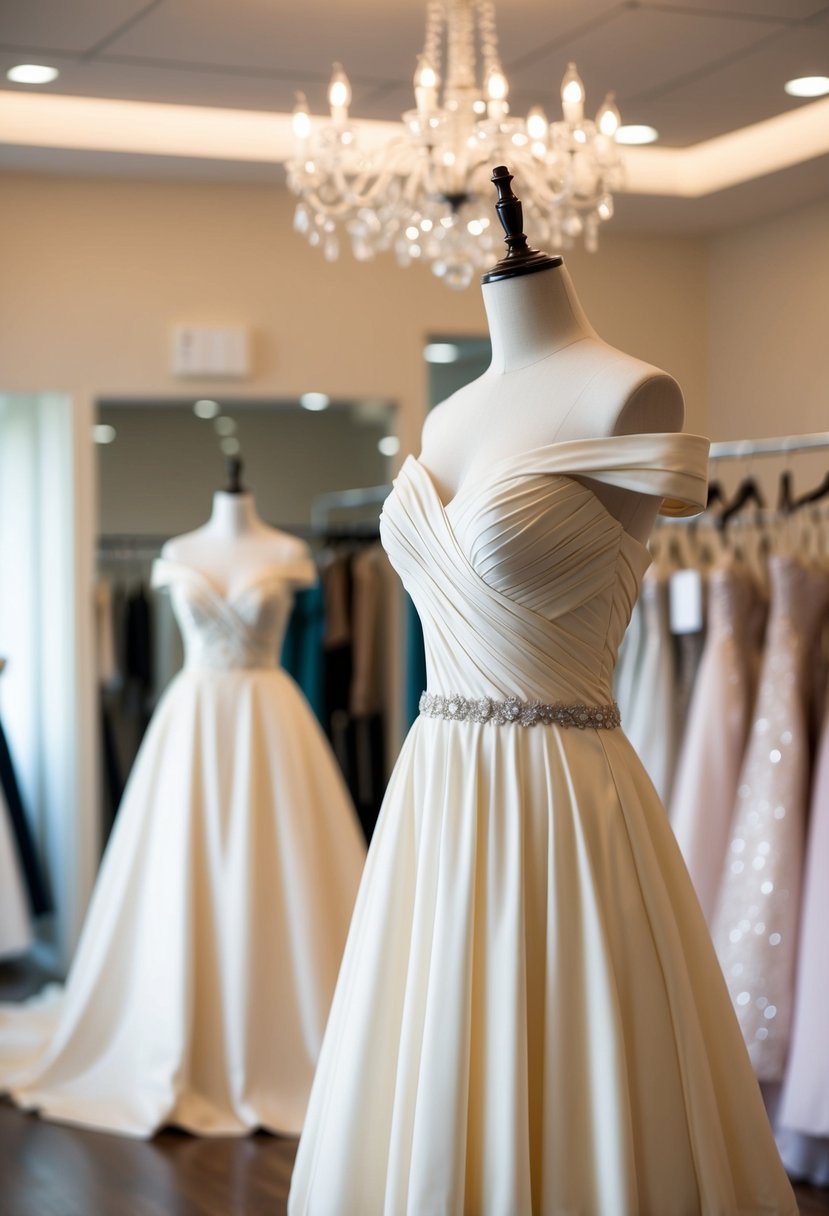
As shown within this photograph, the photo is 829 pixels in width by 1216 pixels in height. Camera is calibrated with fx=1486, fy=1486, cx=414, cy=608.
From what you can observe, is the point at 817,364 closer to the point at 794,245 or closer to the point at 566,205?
the point at 794,245

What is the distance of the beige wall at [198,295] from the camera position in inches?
195

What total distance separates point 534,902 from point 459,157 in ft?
6.99

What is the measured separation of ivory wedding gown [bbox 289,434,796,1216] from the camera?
1.76 metres

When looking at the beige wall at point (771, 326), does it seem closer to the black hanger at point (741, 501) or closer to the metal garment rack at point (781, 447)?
the black hanger at point (741, 501)

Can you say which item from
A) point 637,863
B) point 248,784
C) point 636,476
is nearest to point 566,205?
point 248,784

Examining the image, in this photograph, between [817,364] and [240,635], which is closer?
[240,635]

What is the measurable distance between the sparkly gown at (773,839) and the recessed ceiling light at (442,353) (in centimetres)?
248

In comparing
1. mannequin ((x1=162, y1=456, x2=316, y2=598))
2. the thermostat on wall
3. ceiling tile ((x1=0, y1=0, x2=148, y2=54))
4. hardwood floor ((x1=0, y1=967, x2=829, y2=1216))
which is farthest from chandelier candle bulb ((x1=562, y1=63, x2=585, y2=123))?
hardwood floor ((x1=0, y1=967, x2=829, y2=1216))

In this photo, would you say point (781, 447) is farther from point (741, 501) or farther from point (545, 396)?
point (545, 396)

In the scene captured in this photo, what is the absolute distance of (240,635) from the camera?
4.01m

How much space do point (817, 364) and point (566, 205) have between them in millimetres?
1591

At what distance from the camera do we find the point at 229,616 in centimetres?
399

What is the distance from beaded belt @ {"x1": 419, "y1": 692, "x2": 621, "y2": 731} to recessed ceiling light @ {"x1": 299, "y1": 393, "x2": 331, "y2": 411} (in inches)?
136

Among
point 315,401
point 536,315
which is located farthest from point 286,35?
point 536,315
